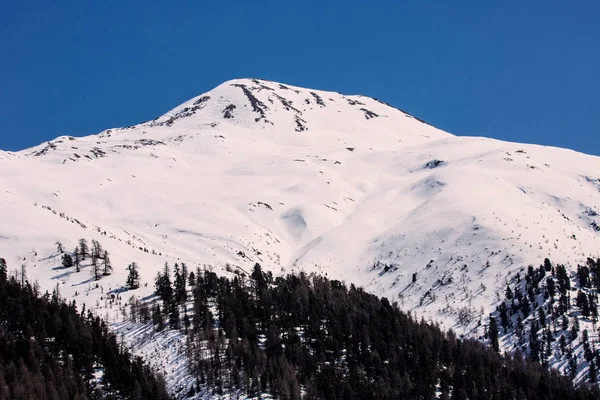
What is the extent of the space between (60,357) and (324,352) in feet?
151

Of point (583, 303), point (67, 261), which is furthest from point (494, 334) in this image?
point (67, 261)

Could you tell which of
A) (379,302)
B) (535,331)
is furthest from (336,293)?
(535,331)

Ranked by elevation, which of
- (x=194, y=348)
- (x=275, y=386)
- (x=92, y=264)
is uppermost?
(x=92, y=264)

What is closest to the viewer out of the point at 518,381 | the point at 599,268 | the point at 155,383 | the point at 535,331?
the point at 155,383

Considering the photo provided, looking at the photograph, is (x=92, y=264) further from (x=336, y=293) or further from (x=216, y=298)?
(x=336, y=293)

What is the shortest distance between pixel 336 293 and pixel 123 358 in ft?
197

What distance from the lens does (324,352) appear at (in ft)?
401

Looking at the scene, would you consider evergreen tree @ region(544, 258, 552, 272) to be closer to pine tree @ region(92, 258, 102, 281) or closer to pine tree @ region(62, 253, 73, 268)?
pine tree @ region(92, 258, 102, 281)

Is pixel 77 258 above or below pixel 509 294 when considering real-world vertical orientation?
above

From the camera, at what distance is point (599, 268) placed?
16675 cm

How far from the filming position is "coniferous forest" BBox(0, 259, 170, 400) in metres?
93.6

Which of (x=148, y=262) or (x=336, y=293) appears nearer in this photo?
(x=336, y=293)

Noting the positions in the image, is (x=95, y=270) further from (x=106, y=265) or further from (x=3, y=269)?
(x=3, y=269)

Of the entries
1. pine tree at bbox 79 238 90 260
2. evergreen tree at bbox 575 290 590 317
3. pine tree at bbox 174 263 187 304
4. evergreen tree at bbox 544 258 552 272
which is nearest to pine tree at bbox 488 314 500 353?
evergreen tree at bbox 575 290 590 317
